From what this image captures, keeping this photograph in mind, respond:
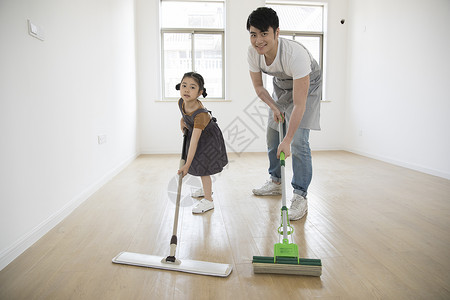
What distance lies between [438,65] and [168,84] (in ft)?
10.9

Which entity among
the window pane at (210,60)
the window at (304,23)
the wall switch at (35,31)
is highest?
the window at (304,23)

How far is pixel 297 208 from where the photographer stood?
190 centimetres

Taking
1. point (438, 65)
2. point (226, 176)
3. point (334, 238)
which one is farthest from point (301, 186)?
point (438, 65)

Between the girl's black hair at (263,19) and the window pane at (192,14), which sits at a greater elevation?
the window pane at (192,14)

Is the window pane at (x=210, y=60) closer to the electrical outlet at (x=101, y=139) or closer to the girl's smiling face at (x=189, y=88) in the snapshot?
the electrical outlet at (x=101, y=139)

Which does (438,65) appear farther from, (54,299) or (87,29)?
(54,299)

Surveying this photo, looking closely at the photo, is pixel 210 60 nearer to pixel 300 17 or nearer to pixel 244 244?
pixel 300 17

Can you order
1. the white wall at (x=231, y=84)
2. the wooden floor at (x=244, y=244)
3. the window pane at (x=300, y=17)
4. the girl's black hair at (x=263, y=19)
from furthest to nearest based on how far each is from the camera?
1. the window pane at (x=300, y=17)
2. the white wall at (x=231, y=84)
3. the girl's black hair at (x=263, y=19)
4. the wooden floor at (x=244, y=244)

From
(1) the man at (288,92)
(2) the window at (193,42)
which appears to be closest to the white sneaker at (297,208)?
(1) the man at (288,92)

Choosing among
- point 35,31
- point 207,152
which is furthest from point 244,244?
point 35,31

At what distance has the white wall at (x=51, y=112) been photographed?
4.50ft

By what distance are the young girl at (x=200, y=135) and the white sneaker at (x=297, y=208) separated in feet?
1.64

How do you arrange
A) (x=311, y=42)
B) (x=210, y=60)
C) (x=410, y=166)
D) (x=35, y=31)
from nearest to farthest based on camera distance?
(x=35, y=31) < (x=410, y=166) < (x=210, y=60) < (x=311, y=42)

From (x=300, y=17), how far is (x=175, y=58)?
1986mm
